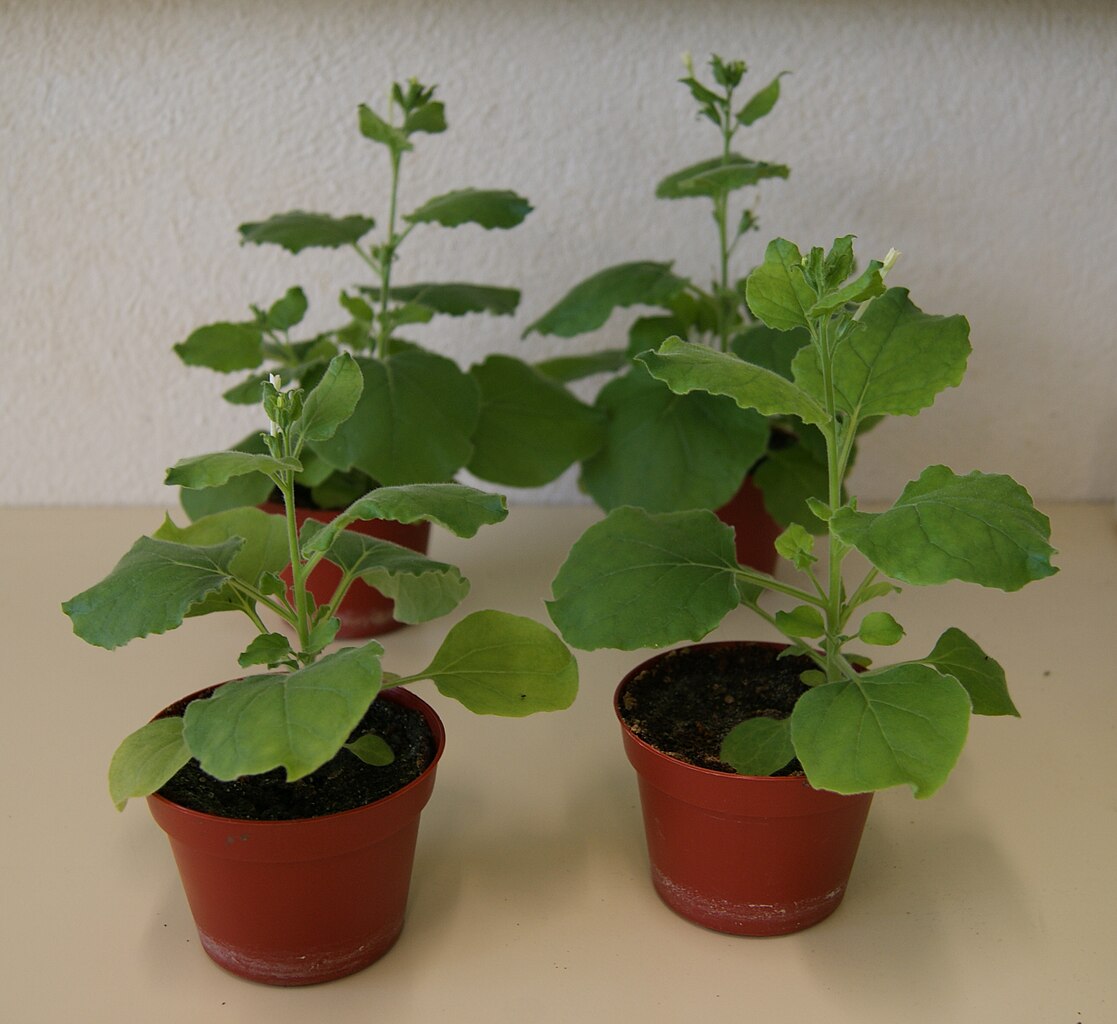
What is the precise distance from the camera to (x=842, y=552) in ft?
2.56

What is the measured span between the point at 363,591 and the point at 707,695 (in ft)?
1.48

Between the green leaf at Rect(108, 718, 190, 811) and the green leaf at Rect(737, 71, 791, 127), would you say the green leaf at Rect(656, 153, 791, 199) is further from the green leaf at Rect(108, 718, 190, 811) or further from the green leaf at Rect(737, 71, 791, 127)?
the green leaf at Rect(108, 718, 190, 811)

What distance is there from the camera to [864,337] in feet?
2.56

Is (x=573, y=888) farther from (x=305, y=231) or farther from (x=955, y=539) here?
(x=305, y=231)

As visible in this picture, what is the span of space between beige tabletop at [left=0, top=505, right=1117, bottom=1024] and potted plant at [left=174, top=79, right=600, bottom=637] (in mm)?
160

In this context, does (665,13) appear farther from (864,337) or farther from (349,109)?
(864,337)

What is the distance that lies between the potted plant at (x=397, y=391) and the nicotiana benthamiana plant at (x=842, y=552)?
362 millimetres

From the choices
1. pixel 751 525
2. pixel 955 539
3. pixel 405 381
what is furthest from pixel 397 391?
pixel 955 539

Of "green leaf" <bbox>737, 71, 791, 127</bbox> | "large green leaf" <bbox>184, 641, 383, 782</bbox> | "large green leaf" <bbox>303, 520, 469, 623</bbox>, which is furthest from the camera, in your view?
"green leaf" <bbox>737, 71, 791, 127</bbox>

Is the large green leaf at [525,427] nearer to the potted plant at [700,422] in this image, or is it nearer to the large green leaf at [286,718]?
the potted plant at [700,422]

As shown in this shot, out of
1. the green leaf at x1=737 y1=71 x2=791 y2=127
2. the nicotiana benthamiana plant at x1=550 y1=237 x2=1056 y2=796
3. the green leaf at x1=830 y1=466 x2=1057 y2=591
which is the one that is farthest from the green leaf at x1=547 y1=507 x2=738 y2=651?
the green leaf at x1=737 y1=71 x2=791 y2=127

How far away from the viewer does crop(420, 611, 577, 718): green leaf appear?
76 cm

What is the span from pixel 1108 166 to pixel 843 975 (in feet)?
3.64

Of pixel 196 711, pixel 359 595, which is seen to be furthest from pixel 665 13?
pixel 196 711
